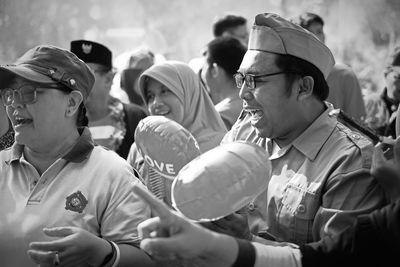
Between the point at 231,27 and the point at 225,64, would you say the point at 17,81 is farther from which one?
the point at 231,27

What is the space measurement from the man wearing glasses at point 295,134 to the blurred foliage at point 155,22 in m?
6.25

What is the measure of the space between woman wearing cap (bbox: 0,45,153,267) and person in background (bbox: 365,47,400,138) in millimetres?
2828

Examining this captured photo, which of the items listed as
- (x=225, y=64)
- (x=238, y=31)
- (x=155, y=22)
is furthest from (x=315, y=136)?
(x=155, y=22)

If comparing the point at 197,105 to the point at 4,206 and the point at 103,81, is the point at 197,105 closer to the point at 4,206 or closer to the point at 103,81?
the point at 103,81

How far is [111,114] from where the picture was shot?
5.04 metres

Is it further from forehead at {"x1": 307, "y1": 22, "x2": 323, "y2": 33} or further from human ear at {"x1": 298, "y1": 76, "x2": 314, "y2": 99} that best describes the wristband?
forehead at {"x1": 307, "y1": 22, "x2": 323, "y2": 33}

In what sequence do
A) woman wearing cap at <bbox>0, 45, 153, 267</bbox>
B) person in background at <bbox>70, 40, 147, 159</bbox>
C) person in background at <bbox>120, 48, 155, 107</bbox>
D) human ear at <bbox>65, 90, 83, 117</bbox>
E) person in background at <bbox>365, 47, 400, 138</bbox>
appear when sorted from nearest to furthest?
woman wearing cap at <bbox>0, 45, 153, 267</bbox> < human ear at <bbox>65, 90, 83, 117</bbox> < person in background at <bbox>70, 40, 147, 159</bbox> < person in background at <bbox>365, 47, 400, 138</bbox> < person in background at <bbox>120, 48, 155, 107</bbox>

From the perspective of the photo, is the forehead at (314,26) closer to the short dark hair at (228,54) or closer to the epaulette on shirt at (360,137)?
the short dark hair at (228,54)

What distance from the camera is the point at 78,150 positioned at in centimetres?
271

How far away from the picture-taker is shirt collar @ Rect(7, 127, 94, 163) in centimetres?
269

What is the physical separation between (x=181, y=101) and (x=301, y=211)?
69.3 inches

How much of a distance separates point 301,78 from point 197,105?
148 cm

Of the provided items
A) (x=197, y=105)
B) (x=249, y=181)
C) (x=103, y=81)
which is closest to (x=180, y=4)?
(x=103, y=81)

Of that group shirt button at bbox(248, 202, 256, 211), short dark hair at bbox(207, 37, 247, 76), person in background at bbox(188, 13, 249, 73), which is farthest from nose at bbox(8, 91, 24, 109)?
person in background at bbox(188, 13, 249, 73)
